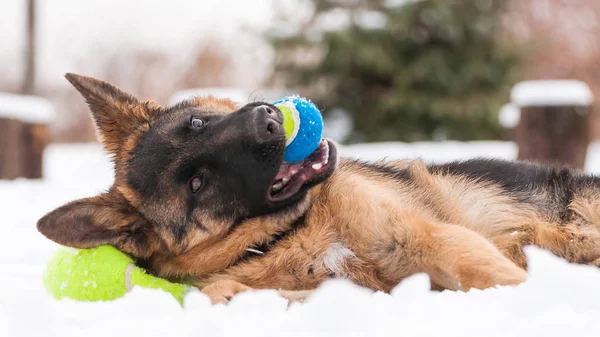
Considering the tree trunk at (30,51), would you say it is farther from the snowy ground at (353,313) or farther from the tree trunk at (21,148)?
the snowy ground at (353,313)

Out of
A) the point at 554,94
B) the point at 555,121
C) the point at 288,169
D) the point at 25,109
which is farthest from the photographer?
the point at 25,109

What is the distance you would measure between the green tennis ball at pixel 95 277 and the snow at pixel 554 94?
7224mm

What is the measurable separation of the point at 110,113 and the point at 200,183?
880 millimetres

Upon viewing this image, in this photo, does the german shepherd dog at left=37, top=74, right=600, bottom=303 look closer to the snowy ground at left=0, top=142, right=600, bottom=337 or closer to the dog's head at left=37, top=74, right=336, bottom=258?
the dog's head at left=37, top=74, right=336, bottom=258

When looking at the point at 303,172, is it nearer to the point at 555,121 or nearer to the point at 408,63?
the point at 555,121

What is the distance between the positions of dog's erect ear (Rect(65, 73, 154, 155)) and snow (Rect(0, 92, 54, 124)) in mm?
6764

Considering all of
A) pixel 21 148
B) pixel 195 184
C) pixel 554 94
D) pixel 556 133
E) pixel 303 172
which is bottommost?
pixel 21 148

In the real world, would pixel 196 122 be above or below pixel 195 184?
above

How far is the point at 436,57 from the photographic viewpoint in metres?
16.9

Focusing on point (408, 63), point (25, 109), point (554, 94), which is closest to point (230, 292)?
point (554, 94)

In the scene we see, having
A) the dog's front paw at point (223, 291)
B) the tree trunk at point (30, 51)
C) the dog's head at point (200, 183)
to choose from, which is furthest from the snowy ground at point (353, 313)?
the tree trunk at point (30, 51)

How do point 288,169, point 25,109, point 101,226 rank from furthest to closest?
point 25,109, point 288,169, point 101,226

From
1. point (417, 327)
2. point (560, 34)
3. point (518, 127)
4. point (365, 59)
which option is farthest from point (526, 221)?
point (560, 34)

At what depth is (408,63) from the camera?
17.1 meters
